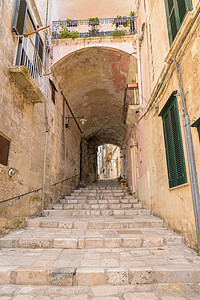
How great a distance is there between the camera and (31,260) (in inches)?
127

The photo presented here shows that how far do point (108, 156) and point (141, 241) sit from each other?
29.7 m

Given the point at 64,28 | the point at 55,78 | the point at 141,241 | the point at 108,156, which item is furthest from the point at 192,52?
the point at 108,156

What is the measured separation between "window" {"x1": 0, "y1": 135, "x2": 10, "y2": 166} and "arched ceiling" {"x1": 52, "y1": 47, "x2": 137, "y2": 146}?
4761 mm

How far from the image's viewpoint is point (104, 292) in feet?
8.20

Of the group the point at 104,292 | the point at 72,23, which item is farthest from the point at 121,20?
Answer: the point at 104,292

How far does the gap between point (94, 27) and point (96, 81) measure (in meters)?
2.38

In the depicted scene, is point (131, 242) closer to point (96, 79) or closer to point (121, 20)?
point (96, 79)

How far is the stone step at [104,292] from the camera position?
236cm

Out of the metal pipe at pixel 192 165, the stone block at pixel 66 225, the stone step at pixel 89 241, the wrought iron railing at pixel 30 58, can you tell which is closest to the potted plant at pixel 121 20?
the wrought iron railing at pixel 30 58

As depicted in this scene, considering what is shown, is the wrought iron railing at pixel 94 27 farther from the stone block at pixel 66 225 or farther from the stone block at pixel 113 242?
the stone block at pixel 113 242

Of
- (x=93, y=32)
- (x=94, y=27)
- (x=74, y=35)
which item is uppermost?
(x=94, y=27)

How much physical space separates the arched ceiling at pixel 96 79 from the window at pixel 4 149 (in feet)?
15.6

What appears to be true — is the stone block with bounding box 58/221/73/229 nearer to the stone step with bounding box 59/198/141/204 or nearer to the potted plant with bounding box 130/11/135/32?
the stone step with bounding box 59/198/141/204

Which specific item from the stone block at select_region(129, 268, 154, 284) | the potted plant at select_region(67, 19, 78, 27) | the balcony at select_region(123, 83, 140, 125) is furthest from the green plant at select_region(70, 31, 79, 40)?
the stone block at select_region(129, 268, 154, 284)
